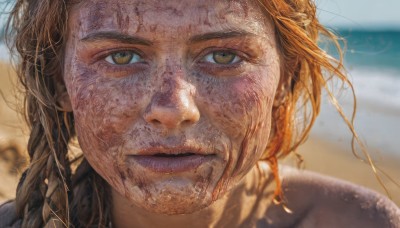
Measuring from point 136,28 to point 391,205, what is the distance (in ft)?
4.80

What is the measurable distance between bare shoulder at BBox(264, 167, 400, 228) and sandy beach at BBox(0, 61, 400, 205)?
1.99m

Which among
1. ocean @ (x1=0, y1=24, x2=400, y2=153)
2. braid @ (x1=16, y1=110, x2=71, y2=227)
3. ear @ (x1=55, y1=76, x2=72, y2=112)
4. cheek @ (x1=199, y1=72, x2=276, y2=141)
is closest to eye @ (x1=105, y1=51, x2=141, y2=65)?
cheek @ (x1=199, y1=72, x2=276, y2=141)

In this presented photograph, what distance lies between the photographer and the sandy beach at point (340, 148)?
195 inches

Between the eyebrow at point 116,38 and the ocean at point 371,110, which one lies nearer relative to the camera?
the eyebrow at point 116,38

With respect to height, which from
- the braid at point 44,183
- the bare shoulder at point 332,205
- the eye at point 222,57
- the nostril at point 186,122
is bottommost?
the bare shoulder at point 332,205

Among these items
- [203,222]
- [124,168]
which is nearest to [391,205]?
[203,222]

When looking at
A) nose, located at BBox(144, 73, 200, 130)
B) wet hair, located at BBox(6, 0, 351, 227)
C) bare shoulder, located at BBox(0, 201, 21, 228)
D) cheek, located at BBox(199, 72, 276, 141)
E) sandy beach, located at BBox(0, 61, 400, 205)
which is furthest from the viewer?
sandy beach, located at BBox(0, 61, 400, 205)

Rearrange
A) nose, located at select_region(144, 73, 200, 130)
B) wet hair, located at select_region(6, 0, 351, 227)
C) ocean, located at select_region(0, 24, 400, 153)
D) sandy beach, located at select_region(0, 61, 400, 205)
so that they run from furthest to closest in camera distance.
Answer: ocean, located at select_region(0, 24, 400, 153), sandy beach, located at select_region(0, 61, 400, 205), wet hair, located at select_region(6, 0, 351, 227), nose, located at select_region(144, 73, 200, 130)

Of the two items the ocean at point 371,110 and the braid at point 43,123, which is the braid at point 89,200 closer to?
the braid at point 43,123

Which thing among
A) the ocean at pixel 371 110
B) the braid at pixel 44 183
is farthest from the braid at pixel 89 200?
the ocean at pixel 371 110

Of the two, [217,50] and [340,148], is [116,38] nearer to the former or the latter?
[217,50]

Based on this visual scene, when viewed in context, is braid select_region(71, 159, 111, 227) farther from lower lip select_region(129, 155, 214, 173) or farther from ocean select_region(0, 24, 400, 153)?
ocean select_region(0, 24, 400, 153)

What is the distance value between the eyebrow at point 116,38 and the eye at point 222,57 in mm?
214

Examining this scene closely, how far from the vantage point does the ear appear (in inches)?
98.9
